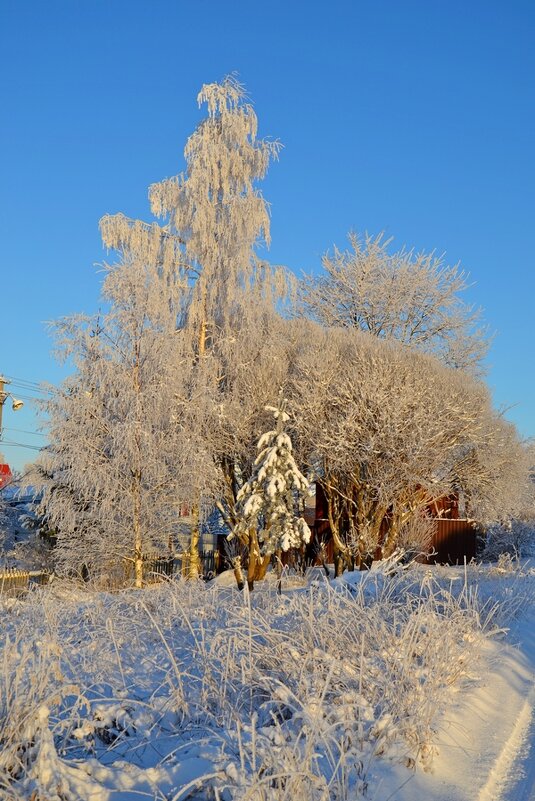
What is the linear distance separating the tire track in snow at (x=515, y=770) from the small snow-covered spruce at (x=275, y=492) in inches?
504

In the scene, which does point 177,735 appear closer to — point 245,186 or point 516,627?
point 516,627

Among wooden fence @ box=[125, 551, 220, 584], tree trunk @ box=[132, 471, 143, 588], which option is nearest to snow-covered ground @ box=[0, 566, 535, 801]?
wooden fence @ box=[125, 551, 220, 584]

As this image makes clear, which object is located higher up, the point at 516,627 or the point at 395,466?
the point at 395,466

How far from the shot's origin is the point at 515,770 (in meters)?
4.71

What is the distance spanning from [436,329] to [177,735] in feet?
91.4

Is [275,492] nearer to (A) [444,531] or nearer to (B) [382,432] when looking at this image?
(B) [382,432]

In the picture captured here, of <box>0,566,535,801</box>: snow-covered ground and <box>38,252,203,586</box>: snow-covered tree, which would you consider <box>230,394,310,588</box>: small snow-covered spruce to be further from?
<box>0,566,535,801</box>: snow-covered ground

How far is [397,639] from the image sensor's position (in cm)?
606

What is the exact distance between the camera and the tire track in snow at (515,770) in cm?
425

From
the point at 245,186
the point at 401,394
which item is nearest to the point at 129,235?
the point at 245,186

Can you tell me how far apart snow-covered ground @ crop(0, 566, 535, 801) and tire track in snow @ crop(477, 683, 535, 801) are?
2 centimetres

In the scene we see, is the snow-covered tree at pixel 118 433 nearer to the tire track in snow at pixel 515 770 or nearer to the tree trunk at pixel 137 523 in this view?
the tree trunk at pixel 137 523

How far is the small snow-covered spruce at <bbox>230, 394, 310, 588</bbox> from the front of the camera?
729 inches

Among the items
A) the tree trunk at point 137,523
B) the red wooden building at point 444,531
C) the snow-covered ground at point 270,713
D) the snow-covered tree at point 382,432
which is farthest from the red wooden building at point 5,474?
the snow-covered ground at point 270,713
